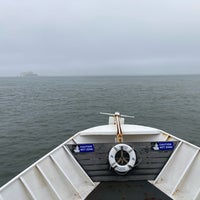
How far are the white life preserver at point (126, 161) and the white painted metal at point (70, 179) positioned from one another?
2.46 feet

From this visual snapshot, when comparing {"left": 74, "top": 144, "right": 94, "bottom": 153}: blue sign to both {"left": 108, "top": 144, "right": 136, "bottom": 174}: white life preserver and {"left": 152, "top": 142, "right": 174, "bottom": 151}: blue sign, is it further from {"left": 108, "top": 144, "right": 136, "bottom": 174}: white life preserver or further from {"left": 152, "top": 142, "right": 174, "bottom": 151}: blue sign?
{"left": 152, "top": 142, "right": 174, "bottom": 151}: blue sign

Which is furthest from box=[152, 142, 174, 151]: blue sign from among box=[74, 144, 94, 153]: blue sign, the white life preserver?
box=[74, 144, 94, 153]: blue sign

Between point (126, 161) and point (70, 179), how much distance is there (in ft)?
5.45

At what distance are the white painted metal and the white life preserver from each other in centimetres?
→ 75

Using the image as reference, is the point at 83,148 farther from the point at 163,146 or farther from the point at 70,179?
the point at 163,146

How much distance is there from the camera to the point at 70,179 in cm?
532

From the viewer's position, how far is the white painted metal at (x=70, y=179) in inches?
169

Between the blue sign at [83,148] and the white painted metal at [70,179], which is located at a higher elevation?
the blue sign at [83,148]

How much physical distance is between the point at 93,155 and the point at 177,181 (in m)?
2.44

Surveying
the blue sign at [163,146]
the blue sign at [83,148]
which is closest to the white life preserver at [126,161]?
the blue sign at [83,148]

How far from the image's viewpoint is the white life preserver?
540 centimetres

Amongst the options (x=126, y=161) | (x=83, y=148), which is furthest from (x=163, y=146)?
(x=83, y=148)

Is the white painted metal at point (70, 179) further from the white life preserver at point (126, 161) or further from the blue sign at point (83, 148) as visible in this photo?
the white life preserver at point (126, 161)

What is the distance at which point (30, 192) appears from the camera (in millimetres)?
4195
